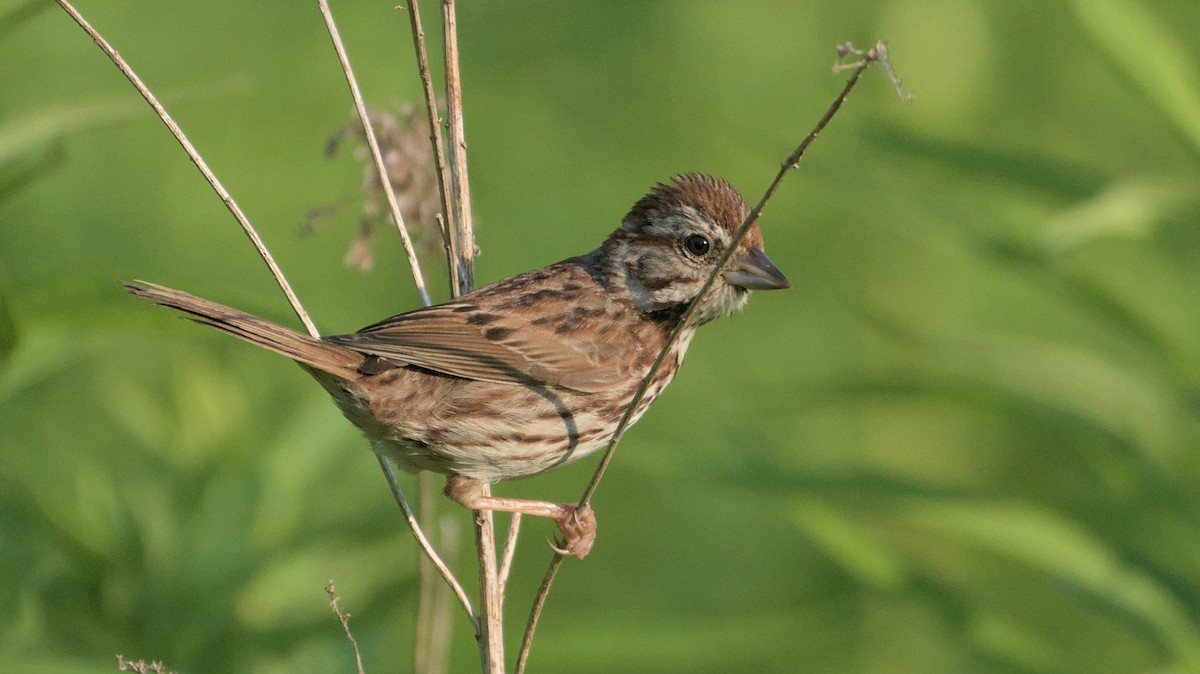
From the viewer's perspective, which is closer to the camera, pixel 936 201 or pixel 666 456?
pixel 666 456

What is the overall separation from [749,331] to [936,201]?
2942mm

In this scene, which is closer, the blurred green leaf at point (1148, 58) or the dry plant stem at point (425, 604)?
the dry plant stem at point (425, 604)

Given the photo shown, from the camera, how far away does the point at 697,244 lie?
400cm

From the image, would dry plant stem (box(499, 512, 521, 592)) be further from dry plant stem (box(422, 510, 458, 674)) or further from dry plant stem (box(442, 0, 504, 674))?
dry plant stem (box(422, 510, 458, 674))

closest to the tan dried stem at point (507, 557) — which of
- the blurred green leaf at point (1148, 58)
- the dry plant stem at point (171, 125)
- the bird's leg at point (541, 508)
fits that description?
the bird's leg at point (541, 508)

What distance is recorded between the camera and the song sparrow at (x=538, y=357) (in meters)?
3.94

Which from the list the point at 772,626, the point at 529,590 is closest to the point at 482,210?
the point at 529,590

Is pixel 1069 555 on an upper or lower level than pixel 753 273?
lower

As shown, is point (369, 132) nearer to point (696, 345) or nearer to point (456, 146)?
point (456, 146)

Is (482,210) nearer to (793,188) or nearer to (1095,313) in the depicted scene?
(793,188)

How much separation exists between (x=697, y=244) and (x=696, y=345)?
3.99 m

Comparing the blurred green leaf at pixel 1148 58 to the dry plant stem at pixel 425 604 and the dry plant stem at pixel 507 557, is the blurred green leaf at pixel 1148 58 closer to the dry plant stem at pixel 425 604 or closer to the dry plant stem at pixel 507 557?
the dry plant stem at pixel 507 557

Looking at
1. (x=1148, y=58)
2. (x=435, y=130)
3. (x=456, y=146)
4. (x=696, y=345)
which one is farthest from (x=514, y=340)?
(x=696, y=345)

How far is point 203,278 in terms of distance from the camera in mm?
7312
